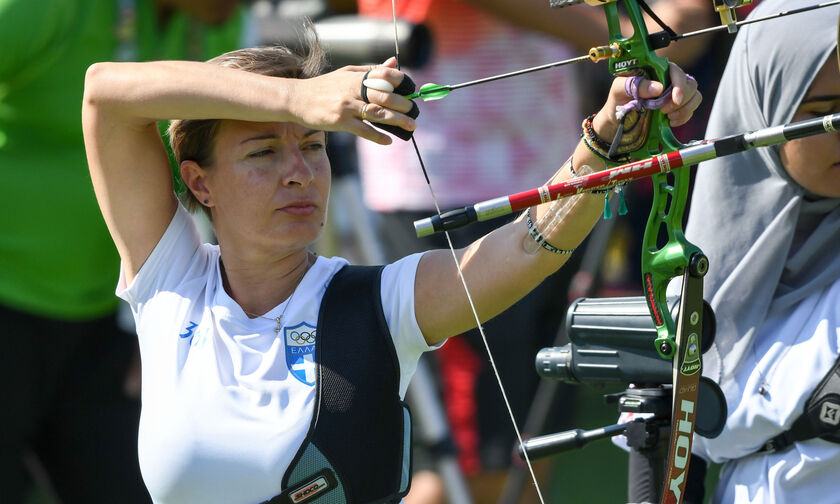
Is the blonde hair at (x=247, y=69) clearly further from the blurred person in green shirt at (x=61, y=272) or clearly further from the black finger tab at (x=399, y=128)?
the blurred person in green shirt at (x=61, y=272)

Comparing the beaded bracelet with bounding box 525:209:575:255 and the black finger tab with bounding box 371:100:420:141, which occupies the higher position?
the black finger tab with bounding box 371:100:420:141

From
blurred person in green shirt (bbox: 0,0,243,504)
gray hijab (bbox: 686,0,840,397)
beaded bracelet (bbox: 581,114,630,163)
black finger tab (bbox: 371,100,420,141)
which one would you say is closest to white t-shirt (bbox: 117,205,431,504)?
black finger tab (bbox: 371,100,420,141)

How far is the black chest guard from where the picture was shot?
6.77 ft

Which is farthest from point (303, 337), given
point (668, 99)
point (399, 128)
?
point (668, 99)

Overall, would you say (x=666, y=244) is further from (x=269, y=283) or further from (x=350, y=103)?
(x=269, y=283)

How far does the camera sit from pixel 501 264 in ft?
6.74

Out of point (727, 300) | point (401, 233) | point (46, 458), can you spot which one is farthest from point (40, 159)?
point (727, 300)

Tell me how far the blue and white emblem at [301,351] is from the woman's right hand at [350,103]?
0.38 metres

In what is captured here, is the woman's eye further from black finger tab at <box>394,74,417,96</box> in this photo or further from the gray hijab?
the gray hijab

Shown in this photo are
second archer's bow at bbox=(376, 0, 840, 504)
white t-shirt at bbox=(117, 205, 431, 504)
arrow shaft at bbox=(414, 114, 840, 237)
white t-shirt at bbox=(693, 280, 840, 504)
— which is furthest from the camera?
white t-shirt at bbox=(693, 280, 840, 504)

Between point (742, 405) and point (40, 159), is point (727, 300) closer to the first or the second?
point (742, 405)

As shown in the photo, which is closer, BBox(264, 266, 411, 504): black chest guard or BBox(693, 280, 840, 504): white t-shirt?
BBox(264, 266, 411, 504): black chest guard

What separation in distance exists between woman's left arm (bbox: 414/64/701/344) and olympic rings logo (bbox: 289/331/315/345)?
0.60 feet

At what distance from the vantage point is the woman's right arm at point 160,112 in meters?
1.92
